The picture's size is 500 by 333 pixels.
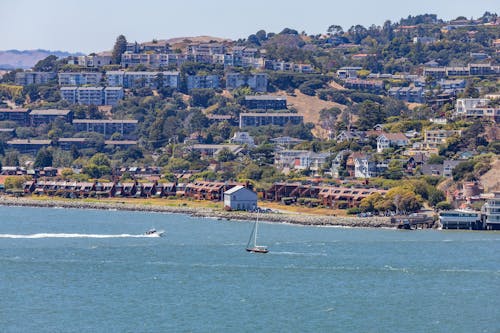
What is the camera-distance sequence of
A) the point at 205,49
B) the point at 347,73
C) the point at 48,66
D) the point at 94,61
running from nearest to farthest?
the point at 94,61, the point at 347,73, the point at 48,66, the point at 205,49

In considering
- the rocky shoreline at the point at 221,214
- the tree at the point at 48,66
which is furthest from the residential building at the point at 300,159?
the tree at the point at 48,66

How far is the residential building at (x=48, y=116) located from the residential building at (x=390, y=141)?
31.4 meters

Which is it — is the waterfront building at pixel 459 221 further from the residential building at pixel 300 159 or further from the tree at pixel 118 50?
the tree at pixel 118 50

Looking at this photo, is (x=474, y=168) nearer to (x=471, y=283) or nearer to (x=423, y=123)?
(x=423, y=123)

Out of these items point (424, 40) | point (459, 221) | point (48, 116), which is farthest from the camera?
point (424, 40)

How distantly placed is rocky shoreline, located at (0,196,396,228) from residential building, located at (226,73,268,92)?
3923 centimetres

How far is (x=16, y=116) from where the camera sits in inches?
4466

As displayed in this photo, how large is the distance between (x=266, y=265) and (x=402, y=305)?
899cm

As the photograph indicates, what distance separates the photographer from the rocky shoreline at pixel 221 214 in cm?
6625

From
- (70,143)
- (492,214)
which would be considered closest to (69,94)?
(70,143)

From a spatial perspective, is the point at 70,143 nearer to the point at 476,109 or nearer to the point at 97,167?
the point at 97,167

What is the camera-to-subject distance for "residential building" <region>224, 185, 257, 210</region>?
7362cm

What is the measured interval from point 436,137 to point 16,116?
39.5 meters

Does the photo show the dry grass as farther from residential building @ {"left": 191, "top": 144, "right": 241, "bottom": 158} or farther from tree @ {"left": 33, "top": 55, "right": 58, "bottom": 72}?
tree @ {"left": 33, "top": 55, "right": 58, "bottom": 72}
